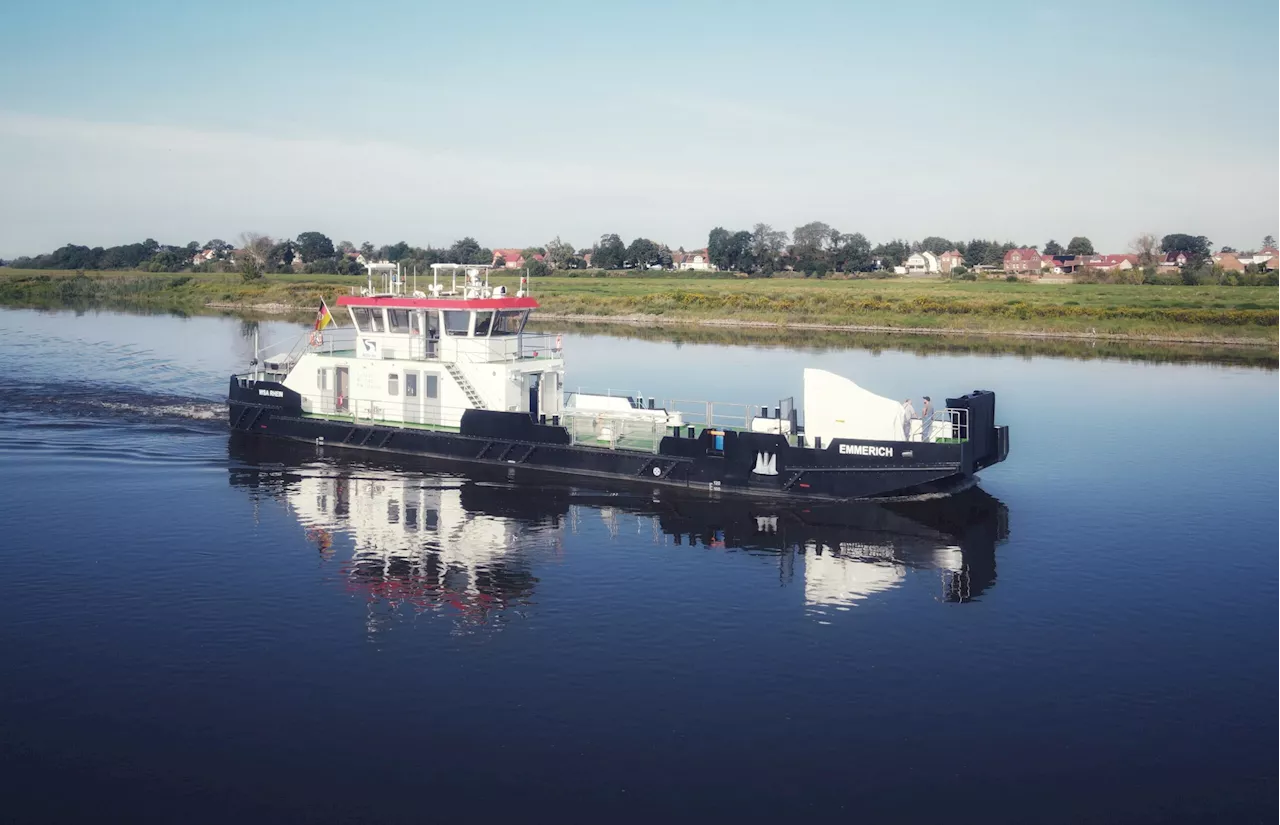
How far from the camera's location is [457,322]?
108 ft

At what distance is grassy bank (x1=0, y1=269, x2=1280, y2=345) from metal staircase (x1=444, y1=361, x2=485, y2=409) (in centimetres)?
5739

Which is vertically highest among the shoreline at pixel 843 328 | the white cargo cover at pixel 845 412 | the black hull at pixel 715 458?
the shoreline at pixel 843 328

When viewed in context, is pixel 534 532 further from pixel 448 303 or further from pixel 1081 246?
pixel 1081 246

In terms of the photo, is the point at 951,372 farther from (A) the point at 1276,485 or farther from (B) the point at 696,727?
(B) the point at 696,727

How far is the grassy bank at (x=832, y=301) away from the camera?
7875 centimetres

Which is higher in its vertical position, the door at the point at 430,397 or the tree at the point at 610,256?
the tree at the point at 610,256

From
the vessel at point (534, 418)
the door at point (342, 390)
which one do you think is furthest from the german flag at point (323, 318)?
the door at point (342, 390)

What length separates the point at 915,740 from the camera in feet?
49.1

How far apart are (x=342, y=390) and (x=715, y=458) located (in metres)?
13.4

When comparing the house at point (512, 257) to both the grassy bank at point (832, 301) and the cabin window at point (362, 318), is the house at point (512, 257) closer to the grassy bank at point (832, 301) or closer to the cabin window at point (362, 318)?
the grassy bank at point (832, 301)

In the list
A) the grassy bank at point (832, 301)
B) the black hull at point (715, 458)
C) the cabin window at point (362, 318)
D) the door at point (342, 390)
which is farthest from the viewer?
the grassy bank at point (832, 301)

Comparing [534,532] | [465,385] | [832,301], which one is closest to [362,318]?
[465,385]

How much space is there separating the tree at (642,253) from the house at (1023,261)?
5275 centimetres

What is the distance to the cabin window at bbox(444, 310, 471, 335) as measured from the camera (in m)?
32.9
